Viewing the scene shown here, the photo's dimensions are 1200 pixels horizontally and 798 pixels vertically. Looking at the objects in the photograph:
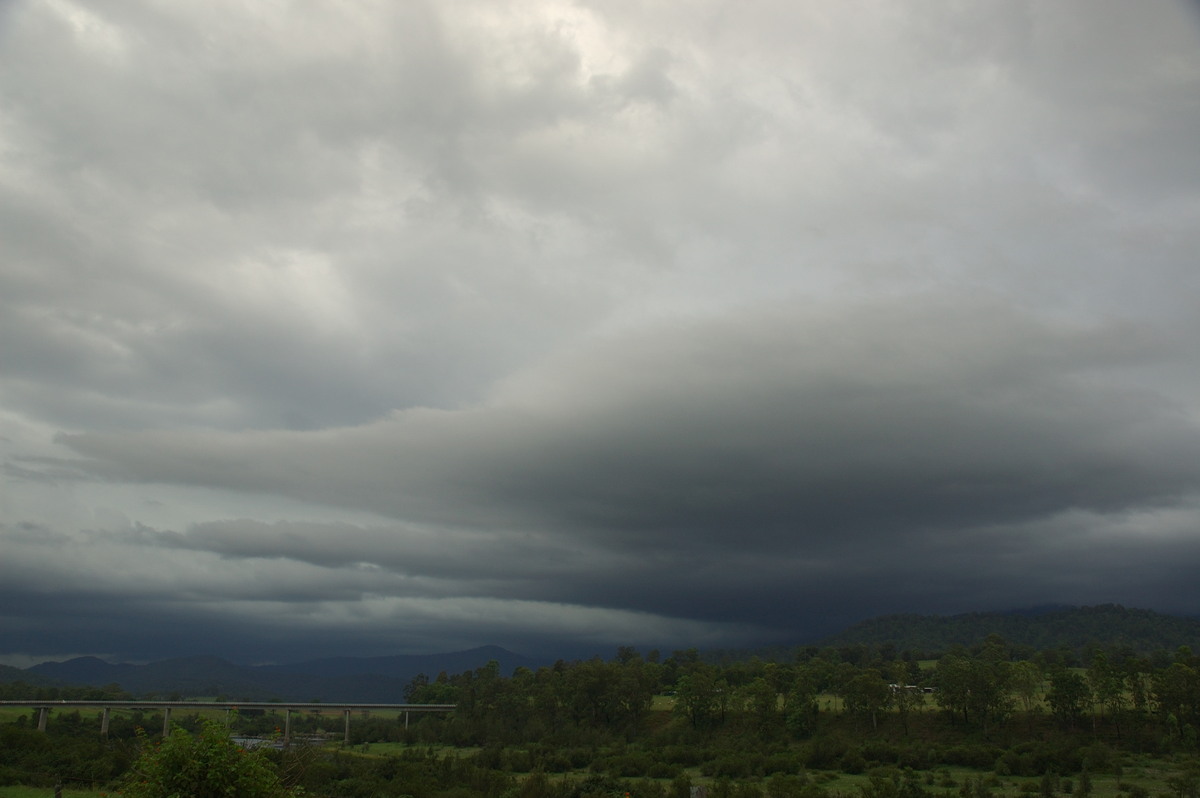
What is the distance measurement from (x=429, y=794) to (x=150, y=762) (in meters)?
57.3

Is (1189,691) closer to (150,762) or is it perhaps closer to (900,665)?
(900,665)

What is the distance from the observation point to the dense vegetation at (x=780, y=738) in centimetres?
7194

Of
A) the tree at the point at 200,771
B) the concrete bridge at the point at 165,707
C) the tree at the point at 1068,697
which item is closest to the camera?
the tree at the point at 200,771

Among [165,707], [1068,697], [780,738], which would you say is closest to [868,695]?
[780,738]

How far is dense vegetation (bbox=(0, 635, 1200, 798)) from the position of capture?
236 ft

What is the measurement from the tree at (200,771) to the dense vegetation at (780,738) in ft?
119

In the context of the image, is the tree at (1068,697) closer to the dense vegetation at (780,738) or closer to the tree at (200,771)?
the dense vegetation at (780,738)

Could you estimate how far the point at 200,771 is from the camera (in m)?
16.9

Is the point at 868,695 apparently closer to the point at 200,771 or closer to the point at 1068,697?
the point at 1068,697

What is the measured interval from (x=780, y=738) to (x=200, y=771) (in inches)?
4297

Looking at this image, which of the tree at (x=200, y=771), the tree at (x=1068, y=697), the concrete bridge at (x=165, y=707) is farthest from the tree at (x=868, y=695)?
the tree at (x=200, y=771)

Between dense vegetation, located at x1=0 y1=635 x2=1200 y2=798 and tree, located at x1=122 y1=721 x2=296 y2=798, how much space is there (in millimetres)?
36292

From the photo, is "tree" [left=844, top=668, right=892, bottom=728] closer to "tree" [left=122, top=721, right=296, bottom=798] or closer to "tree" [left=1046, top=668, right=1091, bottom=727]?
"tree" [left=1046, top=668, right=1091, bottom=727]

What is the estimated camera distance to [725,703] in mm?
122812
